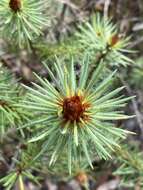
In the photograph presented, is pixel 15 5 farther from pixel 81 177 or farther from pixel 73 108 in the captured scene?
pixel 81 177

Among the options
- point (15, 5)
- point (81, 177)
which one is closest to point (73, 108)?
point (15, 5)

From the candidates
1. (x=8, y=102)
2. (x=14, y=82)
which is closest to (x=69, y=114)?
(x=8, y=102)

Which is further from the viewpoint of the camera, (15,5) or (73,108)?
(15,5)

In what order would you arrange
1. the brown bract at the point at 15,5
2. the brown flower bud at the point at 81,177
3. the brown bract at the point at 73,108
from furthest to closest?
the brown flower bud at the point at 81,177, the brown bract at the point at 15,5, the brown bract at the point at 73,108

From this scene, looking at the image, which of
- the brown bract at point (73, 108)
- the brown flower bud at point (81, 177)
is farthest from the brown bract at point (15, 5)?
the brown flower bud at point (81, 177)

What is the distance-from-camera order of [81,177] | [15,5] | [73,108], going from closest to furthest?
[73,108] → [15,5] → [81,177]

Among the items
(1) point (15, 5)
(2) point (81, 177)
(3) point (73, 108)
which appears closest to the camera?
(3) point (73, 108)

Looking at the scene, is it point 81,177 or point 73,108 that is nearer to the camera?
point 73,108

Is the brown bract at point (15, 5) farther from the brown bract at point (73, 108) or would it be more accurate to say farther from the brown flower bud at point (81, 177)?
the brown flower bud at point (81, 177)

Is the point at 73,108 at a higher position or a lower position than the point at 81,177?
higher

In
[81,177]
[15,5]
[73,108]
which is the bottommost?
[81,177]
